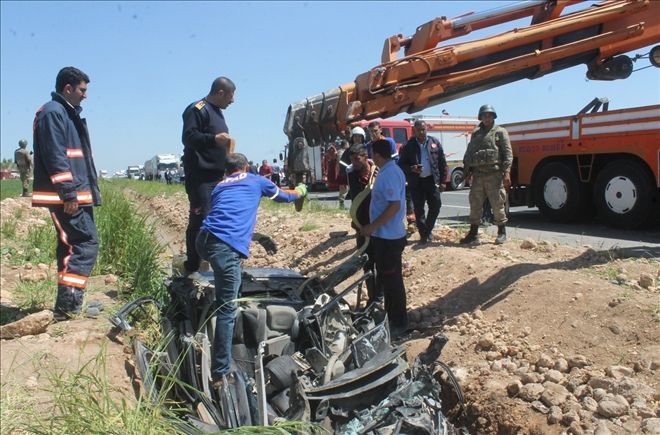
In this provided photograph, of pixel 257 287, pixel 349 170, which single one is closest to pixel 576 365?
pixel 257 287

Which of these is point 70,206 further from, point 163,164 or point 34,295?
point 163,164

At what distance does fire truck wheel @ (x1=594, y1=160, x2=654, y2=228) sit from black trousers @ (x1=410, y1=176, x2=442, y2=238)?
3328 millimetres

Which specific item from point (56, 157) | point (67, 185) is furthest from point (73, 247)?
point (56, 157)

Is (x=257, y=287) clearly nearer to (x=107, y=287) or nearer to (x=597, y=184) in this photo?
(x=107, y=287)

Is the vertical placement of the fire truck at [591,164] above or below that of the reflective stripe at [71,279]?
above

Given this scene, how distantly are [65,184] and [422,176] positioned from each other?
13.1ft

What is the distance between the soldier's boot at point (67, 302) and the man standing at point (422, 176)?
391 centimetres

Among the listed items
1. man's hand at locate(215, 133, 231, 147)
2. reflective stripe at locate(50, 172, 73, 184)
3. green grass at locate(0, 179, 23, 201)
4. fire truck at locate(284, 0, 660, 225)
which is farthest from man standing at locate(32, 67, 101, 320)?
green grass at locate(0, 179, 23, 201)

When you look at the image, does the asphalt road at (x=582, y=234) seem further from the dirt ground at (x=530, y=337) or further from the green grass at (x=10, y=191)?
the green grass at (x=10, y=191)

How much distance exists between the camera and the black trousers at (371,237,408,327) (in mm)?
4656

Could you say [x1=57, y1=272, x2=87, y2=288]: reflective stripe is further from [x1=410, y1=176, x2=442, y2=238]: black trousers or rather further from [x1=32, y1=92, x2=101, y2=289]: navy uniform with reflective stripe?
[x1=410, y1=176, x2=442, y2=238]: black trousers

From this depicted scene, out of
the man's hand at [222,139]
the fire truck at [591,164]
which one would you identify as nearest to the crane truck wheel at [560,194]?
the fire truck at [591,164]

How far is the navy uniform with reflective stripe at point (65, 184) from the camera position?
173 inches

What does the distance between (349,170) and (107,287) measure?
111 inches
